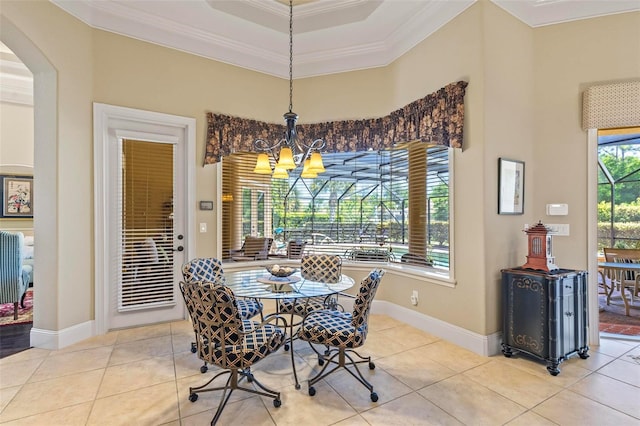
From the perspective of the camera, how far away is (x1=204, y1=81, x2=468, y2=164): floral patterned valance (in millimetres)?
3189

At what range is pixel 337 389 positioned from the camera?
7.89ft

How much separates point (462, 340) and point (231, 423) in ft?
7.60

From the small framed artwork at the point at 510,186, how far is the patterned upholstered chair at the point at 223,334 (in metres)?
2.51

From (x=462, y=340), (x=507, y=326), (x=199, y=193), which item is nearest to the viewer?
(x=507, y=326)

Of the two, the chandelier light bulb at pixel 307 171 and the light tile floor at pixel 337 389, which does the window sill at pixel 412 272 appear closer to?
the light tile floor at pixel 337 389

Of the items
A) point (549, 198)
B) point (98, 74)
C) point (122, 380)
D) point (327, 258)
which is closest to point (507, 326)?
point (549, 198)

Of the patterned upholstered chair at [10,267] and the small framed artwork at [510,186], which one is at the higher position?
the small framed artwork at [510,186]

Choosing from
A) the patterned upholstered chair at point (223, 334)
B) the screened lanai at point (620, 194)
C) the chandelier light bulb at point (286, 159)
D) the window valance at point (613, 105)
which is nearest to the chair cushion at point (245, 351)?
the patterned upholstered chair at point (223, 334)

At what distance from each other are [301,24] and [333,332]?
3.54 m

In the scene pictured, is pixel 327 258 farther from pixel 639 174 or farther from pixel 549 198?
pixel 639 174

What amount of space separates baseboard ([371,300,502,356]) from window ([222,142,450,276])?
588 mm

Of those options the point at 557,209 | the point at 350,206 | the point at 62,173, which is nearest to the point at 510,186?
the point at 557,209

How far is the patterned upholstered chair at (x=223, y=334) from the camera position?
6.27 ft

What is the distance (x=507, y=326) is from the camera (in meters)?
2.97
